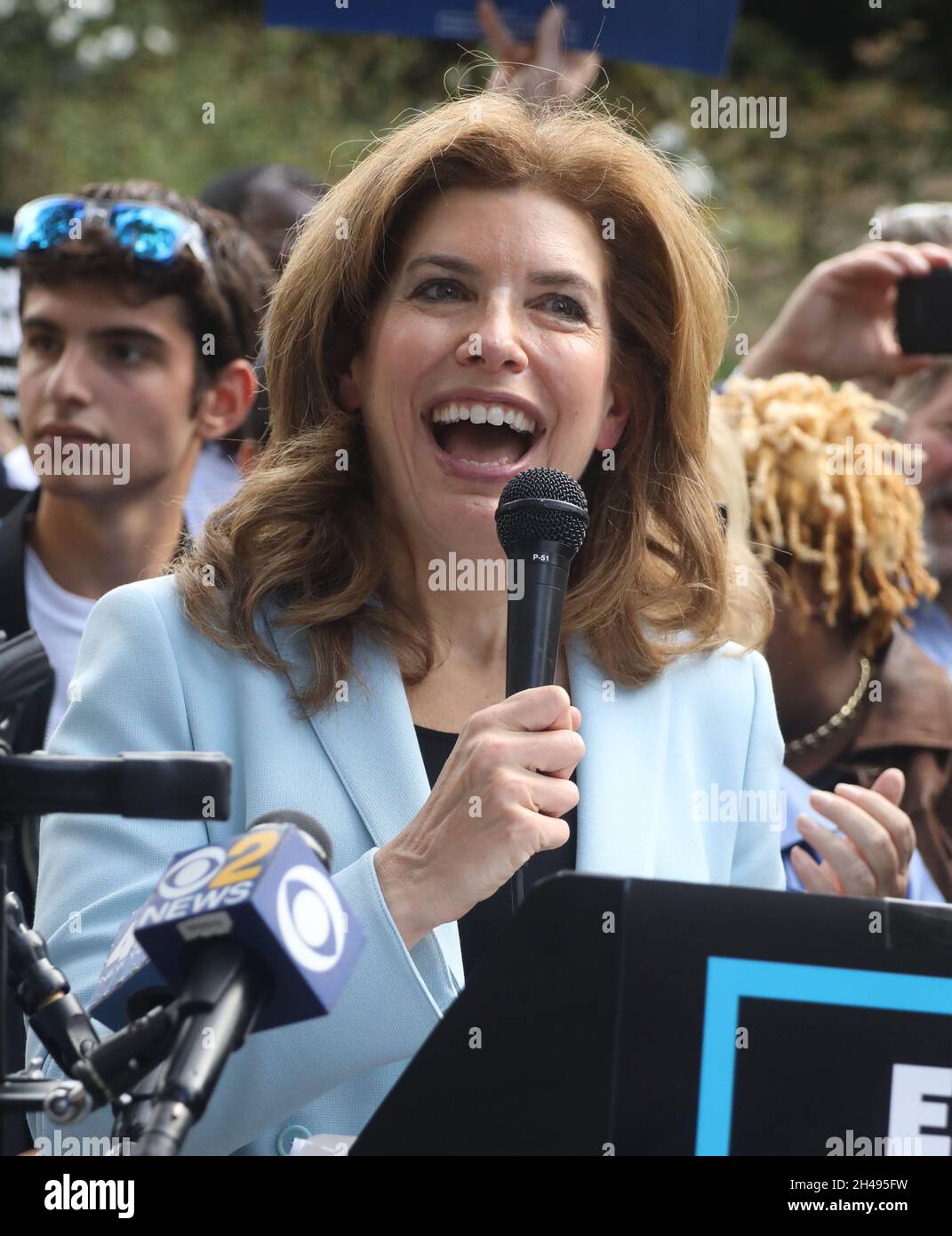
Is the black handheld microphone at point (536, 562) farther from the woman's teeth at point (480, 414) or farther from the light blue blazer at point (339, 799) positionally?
the woman's teeth at point (480, 414)

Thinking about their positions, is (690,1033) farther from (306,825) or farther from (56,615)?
(56,615)

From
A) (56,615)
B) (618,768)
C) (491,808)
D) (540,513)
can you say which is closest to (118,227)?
(56,615)

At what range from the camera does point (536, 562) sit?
193cm

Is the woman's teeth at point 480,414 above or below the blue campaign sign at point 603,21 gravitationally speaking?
below

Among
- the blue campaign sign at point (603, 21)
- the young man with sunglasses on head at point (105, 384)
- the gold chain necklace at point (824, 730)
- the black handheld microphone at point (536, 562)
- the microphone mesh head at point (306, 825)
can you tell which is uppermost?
the blue campaign sign at point (603, 21)

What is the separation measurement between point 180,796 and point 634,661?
1420 millimetres

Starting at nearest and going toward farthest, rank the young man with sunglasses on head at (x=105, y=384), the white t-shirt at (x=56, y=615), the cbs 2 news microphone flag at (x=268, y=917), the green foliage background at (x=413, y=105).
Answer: the cbs 2 news microphone flag at (x=268, y=917) → the white t-shirt at (x=56, y=615) → the young man with sunglasses on head at (x=105, y=384) → the green foliage background at (x=413, y=105)

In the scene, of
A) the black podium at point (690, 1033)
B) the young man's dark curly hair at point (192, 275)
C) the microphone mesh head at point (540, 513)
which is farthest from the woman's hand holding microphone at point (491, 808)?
the young man's dark curly hair at point (192, 275)

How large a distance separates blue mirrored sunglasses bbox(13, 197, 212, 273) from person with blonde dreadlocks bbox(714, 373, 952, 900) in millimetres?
1248

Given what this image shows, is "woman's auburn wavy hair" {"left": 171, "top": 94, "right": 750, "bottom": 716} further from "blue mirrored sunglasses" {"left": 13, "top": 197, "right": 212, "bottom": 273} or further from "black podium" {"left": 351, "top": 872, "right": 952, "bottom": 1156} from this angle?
"black podium" {"left": 351, "top": 872, "right": 952, "bottom": 1156}

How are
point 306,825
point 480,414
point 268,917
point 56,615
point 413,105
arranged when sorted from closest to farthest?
1. point 268,917
2. point 306,825
3. point 480,414
4. point 56,615
5. point 413,105

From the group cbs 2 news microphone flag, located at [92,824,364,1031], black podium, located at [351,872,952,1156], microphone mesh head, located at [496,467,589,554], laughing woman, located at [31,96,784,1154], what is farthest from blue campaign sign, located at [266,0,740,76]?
cbs 2 news microphone flag, located at [92,824,364,1031]

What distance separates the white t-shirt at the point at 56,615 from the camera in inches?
127

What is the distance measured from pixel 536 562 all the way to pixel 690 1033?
0.64 metres
